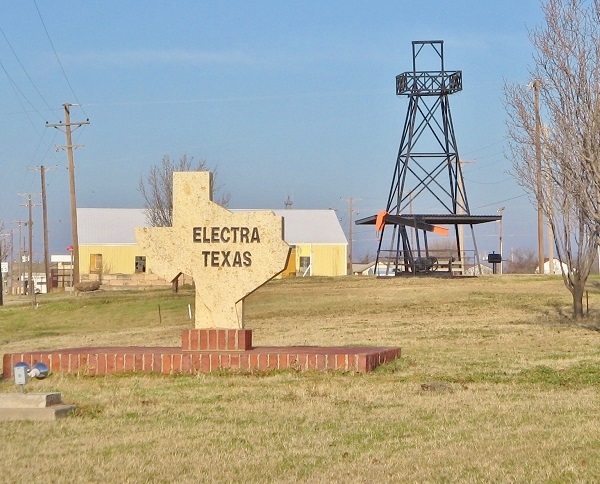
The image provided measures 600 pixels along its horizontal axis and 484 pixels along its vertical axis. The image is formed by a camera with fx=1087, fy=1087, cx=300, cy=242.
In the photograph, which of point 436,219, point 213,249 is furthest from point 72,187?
point 213,249

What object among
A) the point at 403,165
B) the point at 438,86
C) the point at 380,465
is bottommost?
the point at 380,465

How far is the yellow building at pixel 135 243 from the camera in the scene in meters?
71.0

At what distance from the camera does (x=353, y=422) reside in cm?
1004

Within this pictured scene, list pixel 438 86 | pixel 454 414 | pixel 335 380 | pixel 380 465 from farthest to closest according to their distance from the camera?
pixel 438 86
pixel 335 380
pixel 454 414
pixel 380 465

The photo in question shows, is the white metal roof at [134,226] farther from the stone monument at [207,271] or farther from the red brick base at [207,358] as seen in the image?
the red brick base at [207,358]

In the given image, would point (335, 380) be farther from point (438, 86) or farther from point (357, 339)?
point (438, 86)

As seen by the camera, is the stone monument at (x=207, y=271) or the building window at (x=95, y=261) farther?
the building window at (x=95, y=261)

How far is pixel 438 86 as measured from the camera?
→ 44875 millimetres

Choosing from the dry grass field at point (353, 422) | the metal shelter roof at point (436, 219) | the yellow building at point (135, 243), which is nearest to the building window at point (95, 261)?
the yellow building at point (135, 243)

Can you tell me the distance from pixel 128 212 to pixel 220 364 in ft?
207

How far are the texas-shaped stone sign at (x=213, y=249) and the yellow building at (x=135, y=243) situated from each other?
52660 millimetres

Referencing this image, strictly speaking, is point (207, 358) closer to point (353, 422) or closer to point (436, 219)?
point (353, 422)

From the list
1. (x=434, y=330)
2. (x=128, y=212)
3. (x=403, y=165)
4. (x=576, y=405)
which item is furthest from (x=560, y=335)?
(x=128, y=212)

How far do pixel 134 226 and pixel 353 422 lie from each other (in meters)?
66.2
